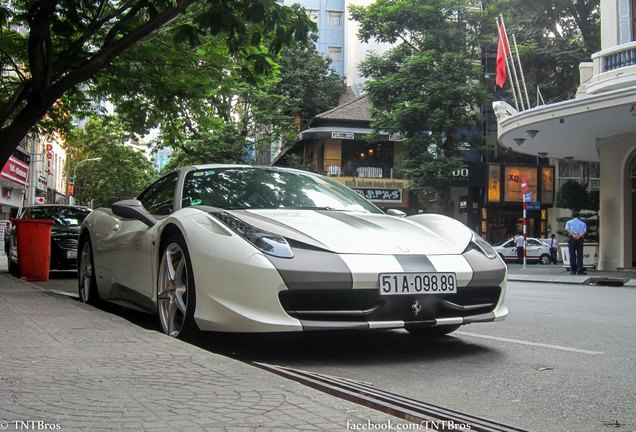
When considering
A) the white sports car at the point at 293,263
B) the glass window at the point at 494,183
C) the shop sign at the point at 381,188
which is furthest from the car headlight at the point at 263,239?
the shop sign at the point at 381,188

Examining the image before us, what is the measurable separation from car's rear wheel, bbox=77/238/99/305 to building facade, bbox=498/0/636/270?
13.5 m

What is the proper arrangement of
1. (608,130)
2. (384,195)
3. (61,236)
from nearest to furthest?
(61,236)
(608,130)
(384,195)

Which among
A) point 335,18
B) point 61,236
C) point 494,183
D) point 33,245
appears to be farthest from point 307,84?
point 33,245

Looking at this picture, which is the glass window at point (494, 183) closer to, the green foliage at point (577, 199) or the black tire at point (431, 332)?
the green foliage at point (577, 199)

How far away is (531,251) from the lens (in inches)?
1330

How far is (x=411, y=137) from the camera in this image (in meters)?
33.9

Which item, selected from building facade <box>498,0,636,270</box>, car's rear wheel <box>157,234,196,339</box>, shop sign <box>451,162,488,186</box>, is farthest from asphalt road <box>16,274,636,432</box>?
shop sign <box>451,162,488,186</box>

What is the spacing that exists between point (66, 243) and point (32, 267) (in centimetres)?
195

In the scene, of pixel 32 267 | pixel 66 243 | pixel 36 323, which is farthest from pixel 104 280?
pixel 66 243

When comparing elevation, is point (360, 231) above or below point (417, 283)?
above

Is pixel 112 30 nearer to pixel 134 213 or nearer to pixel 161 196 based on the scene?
pixel 161 196

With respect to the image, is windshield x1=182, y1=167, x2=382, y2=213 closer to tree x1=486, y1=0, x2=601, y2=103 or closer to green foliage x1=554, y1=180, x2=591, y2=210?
green foliage x1=554, y1=180, x2=591, y2=210

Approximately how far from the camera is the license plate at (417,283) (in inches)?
154

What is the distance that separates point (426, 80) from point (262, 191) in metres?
29.3
